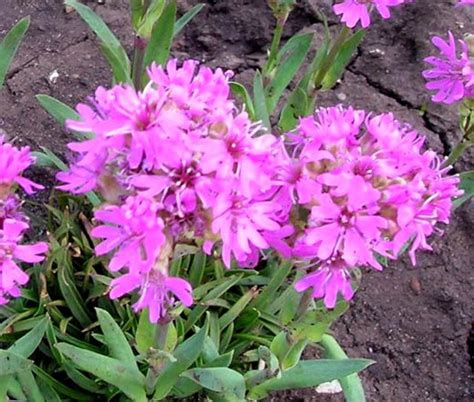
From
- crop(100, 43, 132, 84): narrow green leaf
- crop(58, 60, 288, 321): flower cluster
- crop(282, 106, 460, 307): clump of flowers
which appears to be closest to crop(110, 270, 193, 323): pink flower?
crop(58, 60, 288, 321): flower cluster

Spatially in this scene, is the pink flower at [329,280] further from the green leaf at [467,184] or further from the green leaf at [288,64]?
the green leaf at [288,64]

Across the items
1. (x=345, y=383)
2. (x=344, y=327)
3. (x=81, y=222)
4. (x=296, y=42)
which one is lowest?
(x=344, y=327)

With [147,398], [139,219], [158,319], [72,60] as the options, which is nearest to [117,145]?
[139,219]

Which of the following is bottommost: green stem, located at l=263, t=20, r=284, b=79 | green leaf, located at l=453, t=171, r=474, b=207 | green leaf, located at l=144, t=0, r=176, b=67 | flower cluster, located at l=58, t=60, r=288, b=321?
green leaf, located at l=453, t=171, r=474, b=207

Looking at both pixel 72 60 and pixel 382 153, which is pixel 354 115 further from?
pixel 72 60

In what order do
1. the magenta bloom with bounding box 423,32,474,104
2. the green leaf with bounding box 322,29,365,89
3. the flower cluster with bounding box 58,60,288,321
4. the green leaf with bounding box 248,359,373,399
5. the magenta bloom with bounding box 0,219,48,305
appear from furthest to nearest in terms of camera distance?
the green leaf with bounding box 322,29,365,89 → the magenta bloom with bounding box 423,32,474,104 → the green leaf with bounding box 248,359,373,399 → the magenta bloom with bounding box 0,219,48,305 → the flower cluster with bounding box 58,60,288,321

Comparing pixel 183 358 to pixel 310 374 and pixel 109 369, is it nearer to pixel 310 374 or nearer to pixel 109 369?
pixel 109 369

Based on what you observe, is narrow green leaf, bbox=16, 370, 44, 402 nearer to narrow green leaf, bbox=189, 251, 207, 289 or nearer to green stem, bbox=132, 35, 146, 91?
narrow green leaf, bbox=189, 251, 207, 289
